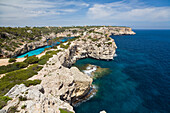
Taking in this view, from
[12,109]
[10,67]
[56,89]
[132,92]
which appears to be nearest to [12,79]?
[56,89]

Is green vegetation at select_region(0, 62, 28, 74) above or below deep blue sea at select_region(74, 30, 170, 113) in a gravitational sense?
above

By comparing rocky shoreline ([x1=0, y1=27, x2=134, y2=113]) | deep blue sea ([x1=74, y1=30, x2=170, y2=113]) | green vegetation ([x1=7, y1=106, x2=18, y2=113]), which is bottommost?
deep blue sea ([x1=74, y1=30, x2=170, y2=113])

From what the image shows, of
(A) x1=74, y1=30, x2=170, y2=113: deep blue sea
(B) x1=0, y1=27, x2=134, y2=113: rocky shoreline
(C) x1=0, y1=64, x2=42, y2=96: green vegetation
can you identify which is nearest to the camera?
(B) x1=0, y1=27, x2=134, y2=113: rocky shoreline

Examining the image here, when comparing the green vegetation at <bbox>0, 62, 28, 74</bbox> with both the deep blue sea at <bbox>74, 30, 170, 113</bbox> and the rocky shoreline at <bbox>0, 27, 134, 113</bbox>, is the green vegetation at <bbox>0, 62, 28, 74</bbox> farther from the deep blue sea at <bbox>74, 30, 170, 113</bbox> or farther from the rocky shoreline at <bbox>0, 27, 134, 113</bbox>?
the deep blue sea at <bbox>74, 30, 170, 113</bbox>

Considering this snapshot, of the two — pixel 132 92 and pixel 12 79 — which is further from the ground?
pixel 12 79

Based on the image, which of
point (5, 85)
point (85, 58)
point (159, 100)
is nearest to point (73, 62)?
point (85, 58)

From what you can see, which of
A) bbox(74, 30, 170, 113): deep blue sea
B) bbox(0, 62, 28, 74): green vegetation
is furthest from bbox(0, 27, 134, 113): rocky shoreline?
bbox(0, 62, 28, 74): green vegetation

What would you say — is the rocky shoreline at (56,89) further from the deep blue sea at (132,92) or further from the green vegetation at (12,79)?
the deep blue sea at (132,92)

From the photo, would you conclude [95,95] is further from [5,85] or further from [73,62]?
[73,62]

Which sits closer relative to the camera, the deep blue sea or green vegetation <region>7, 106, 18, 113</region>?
green vegetation <region>7, 106, 18, 113</region>

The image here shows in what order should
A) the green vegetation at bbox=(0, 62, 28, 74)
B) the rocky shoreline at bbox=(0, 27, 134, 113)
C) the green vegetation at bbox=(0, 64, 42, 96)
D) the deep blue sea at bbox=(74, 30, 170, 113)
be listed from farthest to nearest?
the green vegetation at bbox=(0, 62, 28, 74), the deep blue sea at bbox=(74, 30, 170, 113), the green vegetation at bbox=(0, 64, 42, 96), the rocky shoreline at bbox=(0, 27, 134, 113)

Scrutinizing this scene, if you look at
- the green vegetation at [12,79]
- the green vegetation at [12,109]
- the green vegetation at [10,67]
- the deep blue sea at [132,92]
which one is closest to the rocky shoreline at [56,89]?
the green vegetation at [12,109]

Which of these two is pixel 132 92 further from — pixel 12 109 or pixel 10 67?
pixel 10 67

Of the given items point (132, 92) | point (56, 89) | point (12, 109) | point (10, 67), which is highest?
point (12, 109)
